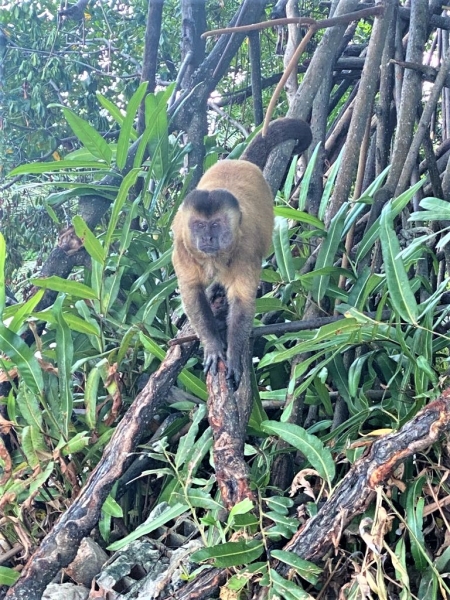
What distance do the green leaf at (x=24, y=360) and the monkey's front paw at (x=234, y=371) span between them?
76 cm

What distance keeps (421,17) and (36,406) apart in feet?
9.21

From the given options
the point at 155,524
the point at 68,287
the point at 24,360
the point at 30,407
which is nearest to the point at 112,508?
the point at 155,524

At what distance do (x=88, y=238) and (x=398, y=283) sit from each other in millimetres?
1399

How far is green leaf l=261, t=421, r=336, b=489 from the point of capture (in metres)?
2.35

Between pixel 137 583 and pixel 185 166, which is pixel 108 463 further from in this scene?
pixel 185 166

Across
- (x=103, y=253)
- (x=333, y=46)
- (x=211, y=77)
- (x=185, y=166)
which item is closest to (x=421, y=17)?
(x=333, y=46)

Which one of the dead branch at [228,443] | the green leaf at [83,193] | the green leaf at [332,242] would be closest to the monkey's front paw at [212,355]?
the dead branch at [228,443]

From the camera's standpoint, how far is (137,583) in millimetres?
2551

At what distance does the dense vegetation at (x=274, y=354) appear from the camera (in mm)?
2277

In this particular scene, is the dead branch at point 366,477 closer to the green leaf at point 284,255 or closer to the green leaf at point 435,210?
the green leaf at point 435,210

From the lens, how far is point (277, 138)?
3.68 metres

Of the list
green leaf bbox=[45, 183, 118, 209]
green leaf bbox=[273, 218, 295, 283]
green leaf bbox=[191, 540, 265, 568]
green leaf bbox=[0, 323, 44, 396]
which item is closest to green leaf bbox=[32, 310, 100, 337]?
green leaf bbox=[0, 323, 44, 396]

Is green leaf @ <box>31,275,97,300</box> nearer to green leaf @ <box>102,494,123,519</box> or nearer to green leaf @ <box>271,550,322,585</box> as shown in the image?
green leaf @ <box>102,494,123,519</box>

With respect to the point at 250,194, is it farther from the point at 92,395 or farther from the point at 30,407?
the point at 30,407
